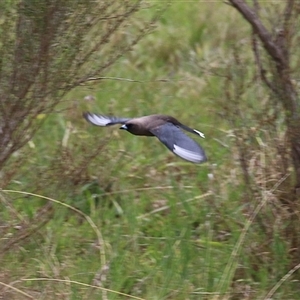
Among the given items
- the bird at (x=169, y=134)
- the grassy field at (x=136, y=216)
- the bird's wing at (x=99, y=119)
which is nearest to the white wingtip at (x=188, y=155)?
the bird at (x=169, y=134)

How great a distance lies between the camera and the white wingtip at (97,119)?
3.97 metres

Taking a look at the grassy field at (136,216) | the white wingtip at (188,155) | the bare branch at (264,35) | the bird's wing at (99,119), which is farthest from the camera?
the bird's wing at (99,119)

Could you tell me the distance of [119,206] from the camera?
4.41 metres

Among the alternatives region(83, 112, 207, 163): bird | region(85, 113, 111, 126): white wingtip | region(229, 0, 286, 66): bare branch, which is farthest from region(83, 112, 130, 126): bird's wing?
region(229, 0, 286, 66): bare branch

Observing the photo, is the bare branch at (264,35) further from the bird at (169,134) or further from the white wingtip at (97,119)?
the white wingtip at (97,119)

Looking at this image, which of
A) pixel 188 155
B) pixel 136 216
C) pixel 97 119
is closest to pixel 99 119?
pixel 97 119

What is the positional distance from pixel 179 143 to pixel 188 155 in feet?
0.44

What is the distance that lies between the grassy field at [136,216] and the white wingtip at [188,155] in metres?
0.43

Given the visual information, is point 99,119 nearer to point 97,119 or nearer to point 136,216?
point 97,119

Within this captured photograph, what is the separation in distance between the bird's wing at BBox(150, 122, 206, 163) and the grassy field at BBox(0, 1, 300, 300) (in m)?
0.23

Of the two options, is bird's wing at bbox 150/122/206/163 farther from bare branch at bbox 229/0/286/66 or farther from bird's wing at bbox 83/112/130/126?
bare branch at bbox 229/0/286/66

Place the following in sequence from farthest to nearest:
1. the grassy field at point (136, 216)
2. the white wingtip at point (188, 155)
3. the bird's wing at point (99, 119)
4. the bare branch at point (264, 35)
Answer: the bird's wing at point (99, 119) < the bare branch at point (264, 35) < the grassy field at point (136, 216) < the white wingtip at point (188, 155)

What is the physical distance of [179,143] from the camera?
3.26 meters

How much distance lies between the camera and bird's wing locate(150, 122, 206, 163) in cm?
313
